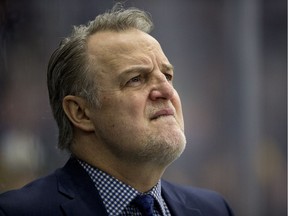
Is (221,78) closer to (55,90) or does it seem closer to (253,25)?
(253,25)

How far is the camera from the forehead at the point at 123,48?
1.48m

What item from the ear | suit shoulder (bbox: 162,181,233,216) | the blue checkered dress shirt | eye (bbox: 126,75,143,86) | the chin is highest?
eye (bbox: 126,75,143,86)

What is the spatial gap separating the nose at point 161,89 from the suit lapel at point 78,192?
259 mm

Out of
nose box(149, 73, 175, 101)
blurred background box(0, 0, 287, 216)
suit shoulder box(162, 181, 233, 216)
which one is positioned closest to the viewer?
nose box(149, 73, 175, 101)

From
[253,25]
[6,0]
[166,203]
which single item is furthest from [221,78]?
[6,0]

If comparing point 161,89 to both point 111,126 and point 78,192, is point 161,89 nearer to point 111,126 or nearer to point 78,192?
point 111,126

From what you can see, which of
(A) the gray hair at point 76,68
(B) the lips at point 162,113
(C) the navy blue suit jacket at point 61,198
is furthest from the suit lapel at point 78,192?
(B) the lips at point 162,113

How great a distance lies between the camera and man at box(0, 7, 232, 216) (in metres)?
1.42

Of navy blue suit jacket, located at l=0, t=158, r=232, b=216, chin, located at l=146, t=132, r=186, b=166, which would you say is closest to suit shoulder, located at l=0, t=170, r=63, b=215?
navy blue suit jacket, located at l=0, t=158, r=232, b=216

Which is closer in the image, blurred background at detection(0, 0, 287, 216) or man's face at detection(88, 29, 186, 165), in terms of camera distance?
man's face at detection(88, 29, 186, 165)

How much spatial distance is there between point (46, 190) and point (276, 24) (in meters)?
1.06

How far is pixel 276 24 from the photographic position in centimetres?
205

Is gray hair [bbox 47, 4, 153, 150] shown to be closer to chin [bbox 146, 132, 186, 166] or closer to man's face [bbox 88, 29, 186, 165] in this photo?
man's face [bbox 88, 29, 186, 165]

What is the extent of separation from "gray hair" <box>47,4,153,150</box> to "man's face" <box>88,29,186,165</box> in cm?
2
